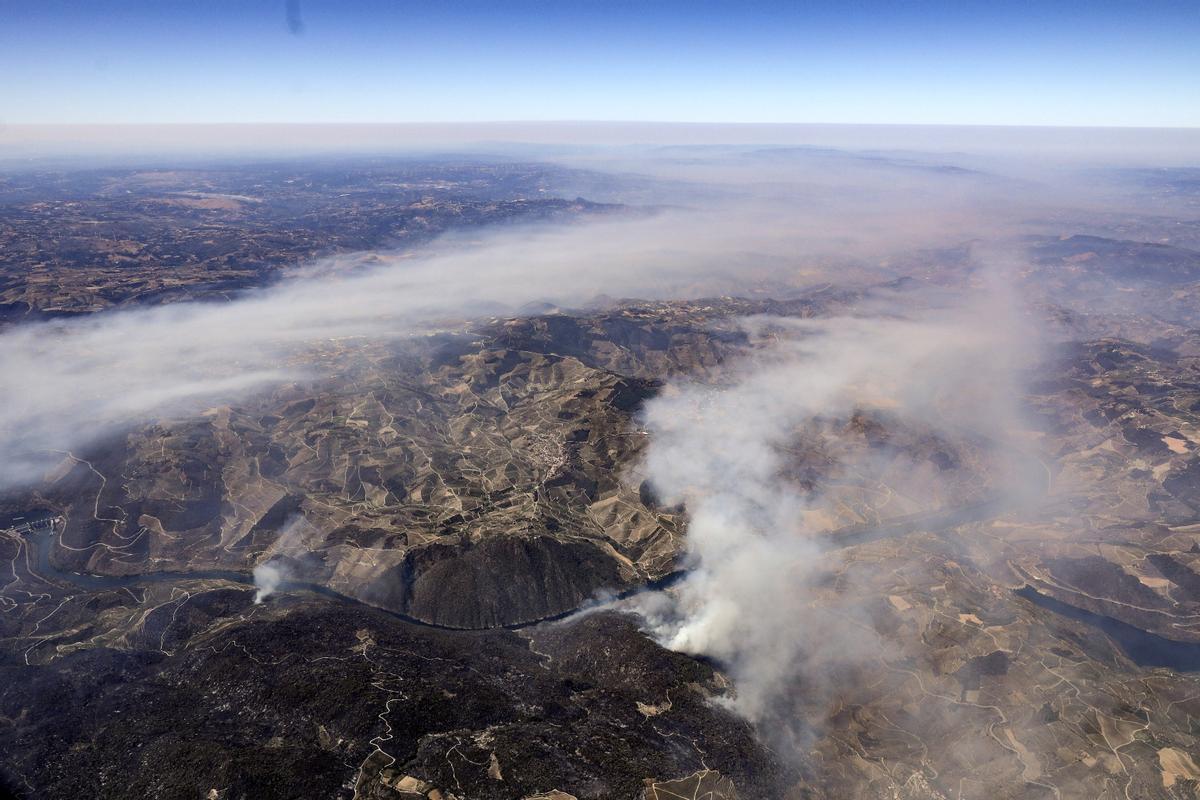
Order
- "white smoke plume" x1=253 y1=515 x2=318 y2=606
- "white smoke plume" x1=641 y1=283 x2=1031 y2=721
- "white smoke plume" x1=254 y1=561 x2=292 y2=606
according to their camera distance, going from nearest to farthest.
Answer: "white smoke plume" x1=641 y1=283 x2=1031 y2=721, "white smoke plume" x1=254 y1=561 x2=292 y2=606, "white smoke plume" x1=253 y1=515 x2=318 y2=606

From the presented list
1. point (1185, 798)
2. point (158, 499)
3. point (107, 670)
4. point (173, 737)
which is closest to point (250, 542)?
point (158, 499)

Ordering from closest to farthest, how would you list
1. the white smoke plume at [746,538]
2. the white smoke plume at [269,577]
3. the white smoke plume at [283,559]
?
the white smoke plume at [746,538] → the white smoke plume at [269,577] → the white smoke plume at [283,559]

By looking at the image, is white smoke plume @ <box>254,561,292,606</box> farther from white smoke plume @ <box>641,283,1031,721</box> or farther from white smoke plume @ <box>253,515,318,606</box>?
white smoke plume @ <box>641,283,1031,721</box>

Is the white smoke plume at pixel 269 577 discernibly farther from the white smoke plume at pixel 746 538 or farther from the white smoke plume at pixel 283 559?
the white smoke plume at pixel 746 538

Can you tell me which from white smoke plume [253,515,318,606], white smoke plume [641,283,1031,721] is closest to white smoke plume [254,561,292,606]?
white smoke plume [253,515,318,606]

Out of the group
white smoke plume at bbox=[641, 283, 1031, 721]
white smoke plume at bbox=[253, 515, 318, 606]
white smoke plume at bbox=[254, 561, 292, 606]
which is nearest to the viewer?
white smoke plume at bbox=[641, 283, 1031, 721]

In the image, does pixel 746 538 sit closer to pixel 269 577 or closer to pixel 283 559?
pixel 283 559

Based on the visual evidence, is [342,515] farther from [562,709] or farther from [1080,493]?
[1080,493]

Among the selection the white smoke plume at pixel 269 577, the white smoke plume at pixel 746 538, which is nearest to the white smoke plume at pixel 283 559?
the white smoke plume at pixel 269 577

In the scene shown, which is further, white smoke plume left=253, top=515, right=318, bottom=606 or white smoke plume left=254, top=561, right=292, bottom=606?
white smoke plume left=253, top=515, right=318, bottom=606

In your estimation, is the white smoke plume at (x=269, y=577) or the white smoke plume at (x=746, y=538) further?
the white smoke plume at (x=269, y=577)

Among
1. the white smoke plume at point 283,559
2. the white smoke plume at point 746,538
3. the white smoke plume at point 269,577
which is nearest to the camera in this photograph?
the white smoke plume at point 746,538
